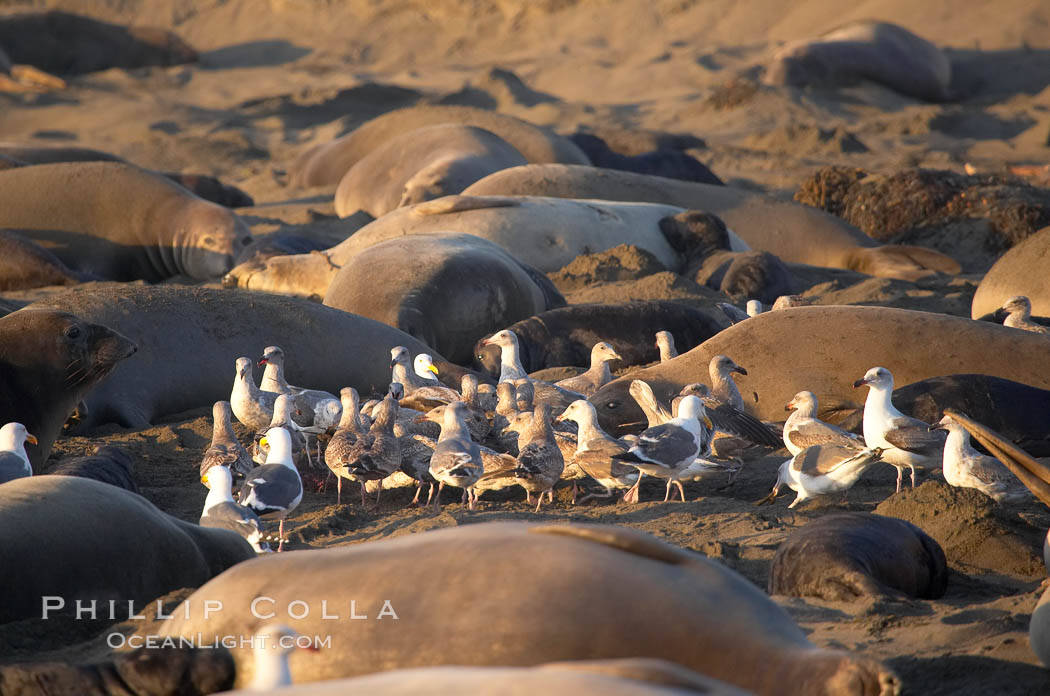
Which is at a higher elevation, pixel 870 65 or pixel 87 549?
pixel 87 549

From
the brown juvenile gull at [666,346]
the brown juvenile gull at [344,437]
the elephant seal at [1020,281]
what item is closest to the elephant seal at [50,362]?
the brown juvenile gull at [344,437]

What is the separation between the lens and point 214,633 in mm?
2826

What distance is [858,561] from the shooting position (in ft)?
12.3

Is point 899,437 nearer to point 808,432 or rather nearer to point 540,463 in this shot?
point 808,432

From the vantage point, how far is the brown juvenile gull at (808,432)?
5.29 metres

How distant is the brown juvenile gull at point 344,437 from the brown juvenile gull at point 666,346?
2.17 m

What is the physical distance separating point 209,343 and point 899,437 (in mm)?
3758

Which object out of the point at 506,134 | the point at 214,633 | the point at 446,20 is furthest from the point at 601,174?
the point at 446,20

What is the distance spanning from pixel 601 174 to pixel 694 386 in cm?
620

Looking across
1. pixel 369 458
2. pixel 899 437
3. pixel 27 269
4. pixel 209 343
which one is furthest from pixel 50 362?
pixel 27 269

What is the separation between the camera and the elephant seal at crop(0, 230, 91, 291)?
376 inches

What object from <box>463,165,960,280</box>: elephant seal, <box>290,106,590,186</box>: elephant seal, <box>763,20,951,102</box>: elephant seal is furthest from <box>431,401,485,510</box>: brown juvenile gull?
<box>763,20,951,102</box>: elephant seal

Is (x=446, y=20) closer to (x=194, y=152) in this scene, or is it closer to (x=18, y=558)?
(x=194, y=152)

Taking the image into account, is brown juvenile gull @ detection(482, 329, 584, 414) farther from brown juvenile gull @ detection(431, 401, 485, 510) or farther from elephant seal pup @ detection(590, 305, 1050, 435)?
brown juvenile gull @ detection(431, 401, 485, 510)
